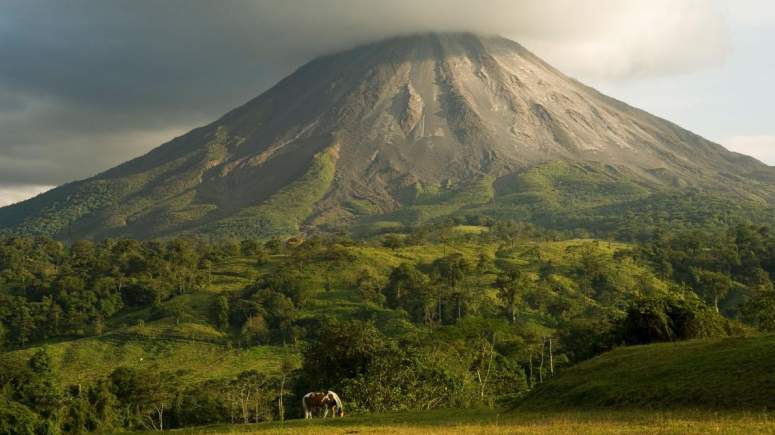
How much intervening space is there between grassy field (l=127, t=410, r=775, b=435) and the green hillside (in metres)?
1.62

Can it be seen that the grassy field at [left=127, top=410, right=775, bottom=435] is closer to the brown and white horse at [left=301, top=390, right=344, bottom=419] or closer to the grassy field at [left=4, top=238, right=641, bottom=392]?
the brown and white horse at [left=301, top=390, right=344, bottom=419]

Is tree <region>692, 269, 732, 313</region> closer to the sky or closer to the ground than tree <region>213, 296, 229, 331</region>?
closer to the ground

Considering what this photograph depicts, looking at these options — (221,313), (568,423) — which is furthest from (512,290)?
(568,423)

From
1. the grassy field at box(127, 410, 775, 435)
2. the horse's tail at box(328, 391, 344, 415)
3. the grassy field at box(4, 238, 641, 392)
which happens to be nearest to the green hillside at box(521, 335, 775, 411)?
the grassy field at box(127, 410, 775, 435)

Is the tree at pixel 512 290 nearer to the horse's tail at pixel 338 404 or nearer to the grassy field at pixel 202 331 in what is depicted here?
the grassy field at pixel 202 331

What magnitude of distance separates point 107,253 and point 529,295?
306ft

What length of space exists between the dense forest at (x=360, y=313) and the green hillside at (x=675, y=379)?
195 inches

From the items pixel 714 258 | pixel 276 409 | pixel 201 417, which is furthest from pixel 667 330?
pixel 714 258

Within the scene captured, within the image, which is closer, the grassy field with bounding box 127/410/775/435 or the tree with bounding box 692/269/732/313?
the grassy field with bounding box 127/410/775/435

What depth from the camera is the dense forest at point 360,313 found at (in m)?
46.9

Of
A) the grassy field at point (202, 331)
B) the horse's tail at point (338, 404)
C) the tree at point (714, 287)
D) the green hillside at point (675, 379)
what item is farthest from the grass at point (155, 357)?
the tree at point (714, 287)

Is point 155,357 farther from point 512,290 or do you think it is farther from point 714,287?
point 714,287

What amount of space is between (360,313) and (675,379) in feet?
264

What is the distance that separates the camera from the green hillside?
23.8 m
